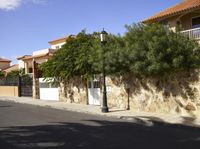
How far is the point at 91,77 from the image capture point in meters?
23.4

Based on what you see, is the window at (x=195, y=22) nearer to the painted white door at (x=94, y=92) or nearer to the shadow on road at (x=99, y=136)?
the painted white door at (x=94, y=92)

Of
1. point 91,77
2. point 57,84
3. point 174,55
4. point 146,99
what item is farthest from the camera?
point 57,84

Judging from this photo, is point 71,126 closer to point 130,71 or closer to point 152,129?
point 152,129

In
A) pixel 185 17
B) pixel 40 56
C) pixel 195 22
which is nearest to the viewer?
pixel 195 22

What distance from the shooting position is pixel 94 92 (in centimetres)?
2341

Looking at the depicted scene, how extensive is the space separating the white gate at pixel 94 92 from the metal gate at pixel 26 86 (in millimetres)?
12331

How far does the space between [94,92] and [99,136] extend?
11981 millimetres

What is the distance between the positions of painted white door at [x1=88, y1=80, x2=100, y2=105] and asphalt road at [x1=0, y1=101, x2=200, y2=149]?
758cm

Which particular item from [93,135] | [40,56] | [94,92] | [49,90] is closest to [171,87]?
[93,135]

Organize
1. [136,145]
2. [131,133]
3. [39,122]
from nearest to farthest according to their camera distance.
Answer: [136,145] → [131,133] → [39,122]

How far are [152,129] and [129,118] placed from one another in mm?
3120

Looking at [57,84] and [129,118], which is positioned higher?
[57,84]

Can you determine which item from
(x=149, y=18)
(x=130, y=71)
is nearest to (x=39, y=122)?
(x=130, y=71)

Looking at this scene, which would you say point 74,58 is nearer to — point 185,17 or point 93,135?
point 185,17
